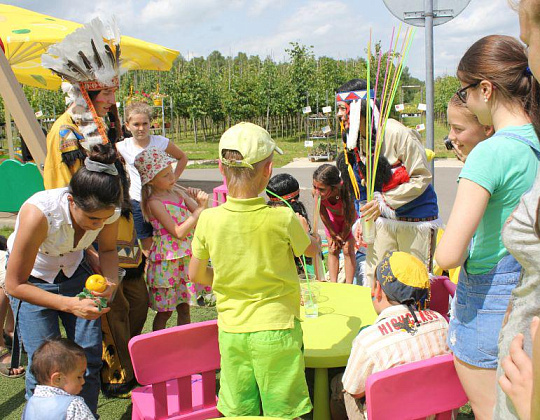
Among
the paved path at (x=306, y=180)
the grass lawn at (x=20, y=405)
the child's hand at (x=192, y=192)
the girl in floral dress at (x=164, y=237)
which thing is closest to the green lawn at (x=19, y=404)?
the grass lawn at (x=20, y=405)

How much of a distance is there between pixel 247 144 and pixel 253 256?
0.42 m

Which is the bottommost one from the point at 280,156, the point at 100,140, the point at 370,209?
the point at 280,156

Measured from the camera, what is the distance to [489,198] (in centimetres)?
156

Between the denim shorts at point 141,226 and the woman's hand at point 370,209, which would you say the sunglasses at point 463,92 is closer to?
the woman's hand at point 370,209

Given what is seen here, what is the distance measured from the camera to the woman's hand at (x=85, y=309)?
222cm

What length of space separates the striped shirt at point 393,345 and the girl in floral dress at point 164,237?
1541mm

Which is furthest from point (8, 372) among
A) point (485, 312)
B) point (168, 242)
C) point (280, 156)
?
point (280, 156)

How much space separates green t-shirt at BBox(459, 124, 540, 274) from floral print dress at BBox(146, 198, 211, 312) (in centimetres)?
208

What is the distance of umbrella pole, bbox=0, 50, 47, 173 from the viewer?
358 centimetres

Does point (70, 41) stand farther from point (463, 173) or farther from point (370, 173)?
point (463, 173)

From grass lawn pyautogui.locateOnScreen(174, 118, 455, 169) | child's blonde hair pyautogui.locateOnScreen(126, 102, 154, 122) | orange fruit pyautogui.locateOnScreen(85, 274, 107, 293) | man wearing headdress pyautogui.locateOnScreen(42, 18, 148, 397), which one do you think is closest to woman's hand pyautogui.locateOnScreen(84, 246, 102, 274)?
man wearing headdress pyautogui.locateOnScreen(42, 18, 148, 397)

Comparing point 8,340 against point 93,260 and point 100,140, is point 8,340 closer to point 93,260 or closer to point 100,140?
point 93,260

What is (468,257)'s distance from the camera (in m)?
1.66

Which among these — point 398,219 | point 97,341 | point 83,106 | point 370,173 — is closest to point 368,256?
point 398,219
